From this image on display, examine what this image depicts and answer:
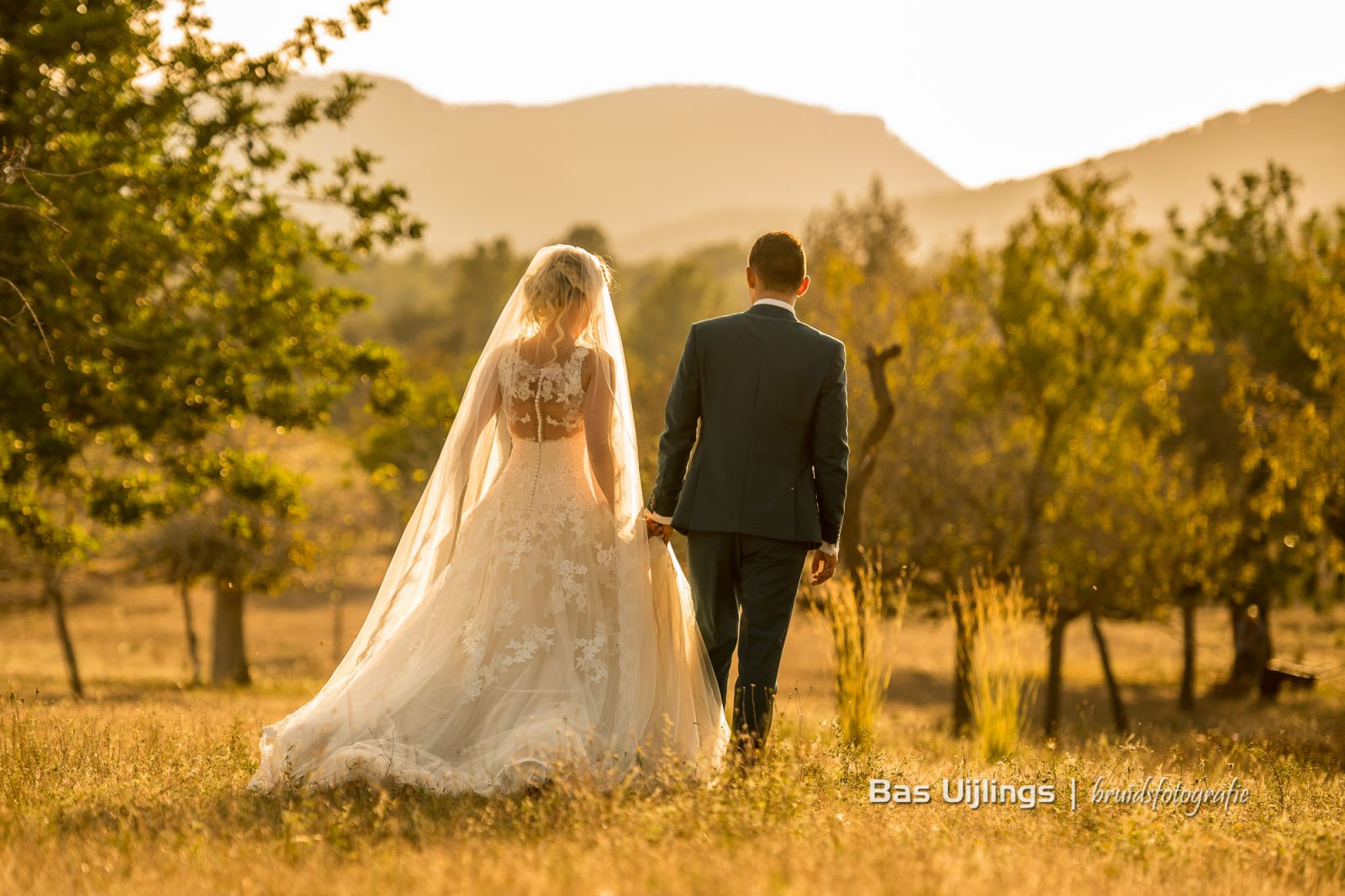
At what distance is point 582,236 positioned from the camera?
64438 mm

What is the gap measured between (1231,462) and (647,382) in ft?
41.1

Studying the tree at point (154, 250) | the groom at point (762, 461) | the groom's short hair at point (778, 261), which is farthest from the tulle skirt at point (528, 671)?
the tree at point (154, 250)

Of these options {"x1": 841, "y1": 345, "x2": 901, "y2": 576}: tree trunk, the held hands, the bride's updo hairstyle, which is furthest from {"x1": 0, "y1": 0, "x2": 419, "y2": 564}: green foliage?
the held hands

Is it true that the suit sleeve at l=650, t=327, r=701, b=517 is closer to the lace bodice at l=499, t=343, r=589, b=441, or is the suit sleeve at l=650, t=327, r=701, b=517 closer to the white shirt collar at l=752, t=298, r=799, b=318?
the white shirt collar at l=752, t=298, r=799, b=318

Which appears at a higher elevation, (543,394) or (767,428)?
(543,394)

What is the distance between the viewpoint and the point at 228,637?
25172mm

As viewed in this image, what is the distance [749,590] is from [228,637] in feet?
72.1

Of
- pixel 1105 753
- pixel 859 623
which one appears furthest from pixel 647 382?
pixel 1105 753

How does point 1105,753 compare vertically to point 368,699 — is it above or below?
below

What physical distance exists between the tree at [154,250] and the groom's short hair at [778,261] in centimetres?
724

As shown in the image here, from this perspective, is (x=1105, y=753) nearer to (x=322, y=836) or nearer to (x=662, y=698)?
(x=662, y=698)

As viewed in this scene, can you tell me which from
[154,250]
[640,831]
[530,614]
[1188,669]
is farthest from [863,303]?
[640,831]

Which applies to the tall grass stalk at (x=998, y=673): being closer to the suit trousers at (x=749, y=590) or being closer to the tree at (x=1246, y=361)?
the suit trousers at (x=749, y=590)

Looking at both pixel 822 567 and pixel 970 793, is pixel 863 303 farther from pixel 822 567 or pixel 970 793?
pixel 970 793
